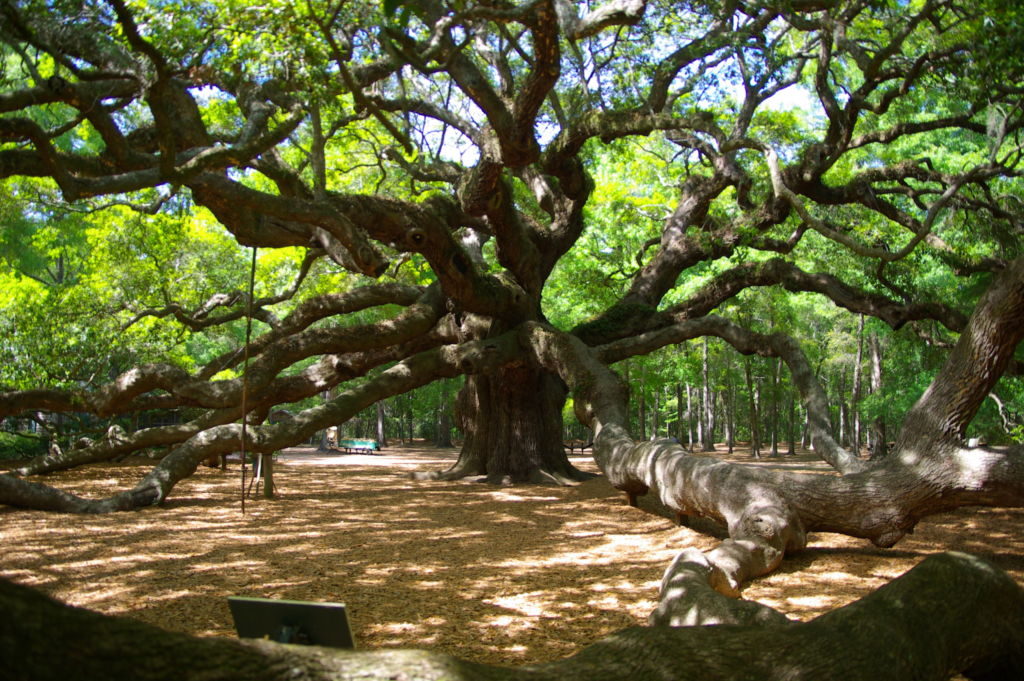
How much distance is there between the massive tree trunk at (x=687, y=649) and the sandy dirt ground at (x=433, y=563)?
1.32 meters

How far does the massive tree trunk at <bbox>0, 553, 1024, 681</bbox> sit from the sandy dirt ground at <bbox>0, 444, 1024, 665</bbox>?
1319 mm

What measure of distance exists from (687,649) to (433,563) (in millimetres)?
4351

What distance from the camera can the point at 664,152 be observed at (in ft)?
65.2

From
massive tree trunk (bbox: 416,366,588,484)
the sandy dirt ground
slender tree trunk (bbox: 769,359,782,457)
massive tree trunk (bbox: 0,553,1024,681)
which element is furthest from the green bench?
massive tree trunk (bbox: 0,553,1024,681)

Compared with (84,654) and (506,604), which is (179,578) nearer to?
(506,604)

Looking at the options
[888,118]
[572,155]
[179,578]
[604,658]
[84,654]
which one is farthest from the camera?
[888,118]

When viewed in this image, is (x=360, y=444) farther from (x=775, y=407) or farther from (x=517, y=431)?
(x=517, y=431)

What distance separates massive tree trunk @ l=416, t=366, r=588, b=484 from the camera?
13219mm

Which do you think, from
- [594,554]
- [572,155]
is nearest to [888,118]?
[572,155]

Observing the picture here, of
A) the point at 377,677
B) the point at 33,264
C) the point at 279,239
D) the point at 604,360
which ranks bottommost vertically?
the point at 377,677

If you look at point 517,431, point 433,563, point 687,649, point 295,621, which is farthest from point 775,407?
point 295,621

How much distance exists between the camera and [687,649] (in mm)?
2354

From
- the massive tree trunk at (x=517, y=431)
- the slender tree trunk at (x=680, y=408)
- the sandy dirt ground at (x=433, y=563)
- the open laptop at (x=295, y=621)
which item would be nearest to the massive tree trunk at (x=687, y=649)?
the open laptop at (x=295, y=621)

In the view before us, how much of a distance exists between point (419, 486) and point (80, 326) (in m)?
7.40
